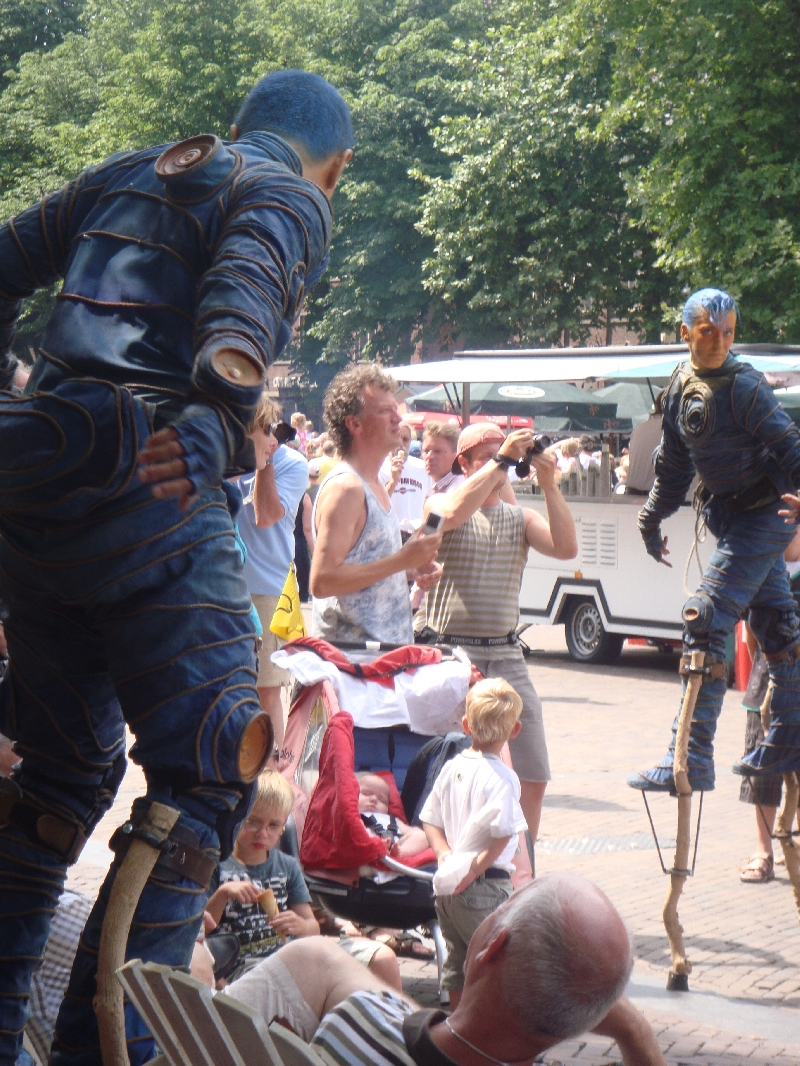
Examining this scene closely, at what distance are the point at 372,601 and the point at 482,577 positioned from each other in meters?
0.96

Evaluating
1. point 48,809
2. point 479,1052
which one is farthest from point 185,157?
point 479,1052


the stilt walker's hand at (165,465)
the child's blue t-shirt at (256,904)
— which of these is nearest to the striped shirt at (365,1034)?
the stilt walker's hand at (165,465)

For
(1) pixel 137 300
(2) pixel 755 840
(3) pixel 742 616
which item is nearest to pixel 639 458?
(2) pixel 755 840

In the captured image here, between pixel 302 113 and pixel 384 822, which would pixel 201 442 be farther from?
pixel 384 822

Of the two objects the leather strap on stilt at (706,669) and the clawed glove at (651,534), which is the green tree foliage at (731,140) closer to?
the clawed glove at (651,534)

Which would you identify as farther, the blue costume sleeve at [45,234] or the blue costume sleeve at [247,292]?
the blue costume sleeve at [45,234]

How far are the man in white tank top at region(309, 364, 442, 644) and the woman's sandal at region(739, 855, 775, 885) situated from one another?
2.24 m

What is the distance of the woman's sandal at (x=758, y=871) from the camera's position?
21.0 feet

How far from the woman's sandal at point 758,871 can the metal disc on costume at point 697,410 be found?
238 centimetres

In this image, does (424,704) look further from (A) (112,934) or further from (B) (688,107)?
(B) (688,107)

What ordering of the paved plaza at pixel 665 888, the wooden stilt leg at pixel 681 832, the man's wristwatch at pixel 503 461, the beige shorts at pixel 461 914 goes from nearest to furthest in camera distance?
the beige shorts at pixel 461 914 < the paved plaza at pixel 665 888 < the wooden stilt leg at pixel 681 832 < the man's wristwatch at pixel 503 461

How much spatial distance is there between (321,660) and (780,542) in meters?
1.78

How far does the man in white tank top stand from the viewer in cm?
509

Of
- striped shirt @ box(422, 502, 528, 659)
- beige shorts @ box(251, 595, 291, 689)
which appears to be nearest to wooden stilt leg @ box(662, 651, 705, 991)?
striped shirt @ box(422, 502, 528, 659)
